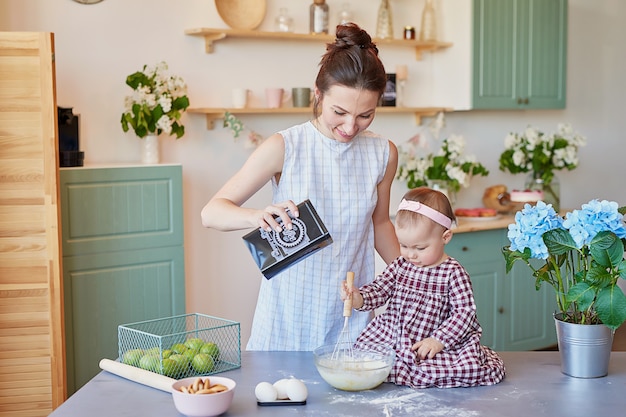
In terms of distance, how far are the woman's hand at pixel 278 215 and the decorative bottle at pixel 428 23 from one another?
337cm

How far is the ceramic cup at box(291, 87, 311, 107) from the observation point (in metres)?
4.81

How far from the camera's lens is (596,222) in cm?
204

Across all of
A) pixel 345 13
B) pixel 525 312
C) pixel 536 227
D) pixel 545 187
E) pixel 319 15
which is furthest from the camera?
pixel 545 187

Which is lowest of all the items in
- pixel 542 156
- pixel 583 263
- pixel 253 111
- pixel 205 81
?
pixel 583 263

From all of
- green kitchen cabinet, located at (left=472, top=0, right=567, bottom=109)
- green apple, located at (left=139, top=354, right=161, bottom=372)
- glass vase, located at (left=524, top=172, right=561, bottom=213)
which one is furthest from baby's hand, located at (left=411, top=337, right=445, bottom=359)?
glass vase, located at (left=524, top=172, right=561, bottom=213)

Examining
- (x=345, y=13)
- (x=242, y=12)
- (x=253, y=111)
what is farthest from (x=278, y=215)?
(x=345, y=13)

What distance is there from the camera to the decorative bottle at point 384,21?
16.8 ft

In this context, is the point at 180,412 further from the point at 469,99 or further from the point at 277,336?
the point at 469,99

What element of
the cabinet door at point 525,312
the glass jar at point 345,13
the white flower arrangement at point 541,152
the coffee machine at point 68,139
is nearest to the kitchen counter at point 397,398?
the coffee machine at point 68,139

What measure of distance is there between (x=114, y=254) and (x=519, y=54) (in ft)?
9.26

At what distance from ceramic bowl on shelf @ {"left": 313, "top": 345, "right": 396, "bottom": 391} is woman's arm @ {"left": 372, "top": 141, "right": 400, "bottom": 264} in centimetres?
62

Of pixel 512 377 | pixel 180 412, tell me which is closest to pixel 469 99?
pixel 512 377

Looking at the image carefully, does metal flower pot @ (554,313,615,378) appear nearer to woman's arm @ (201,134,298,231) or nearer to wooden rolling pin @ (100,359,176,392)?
woman's arm @ (201,134,298,231)

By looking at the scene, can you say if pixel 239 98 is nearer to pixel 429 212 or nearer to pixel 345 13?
pixel 345 13
